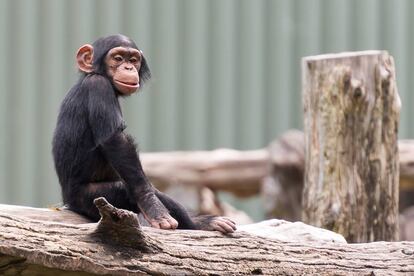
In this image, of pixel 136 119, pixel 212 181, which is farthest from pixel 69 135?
pixel 136 119

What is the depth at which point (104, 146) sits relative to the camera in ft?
14.5

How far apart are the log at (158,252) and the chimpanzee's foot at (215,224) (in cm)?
4

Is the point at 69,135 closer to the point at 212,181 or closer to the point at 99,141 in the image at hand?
the point at 99,141

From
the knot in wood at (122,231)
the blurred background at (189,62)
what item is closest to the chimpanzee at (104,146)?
the knot in wood at (122,231)

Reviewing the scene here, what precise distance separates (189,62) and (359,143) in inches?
198

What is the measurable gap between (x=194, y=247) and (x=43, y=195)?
23.1ft

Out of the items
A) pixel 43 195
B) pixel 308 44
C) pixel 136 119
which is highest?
pixel 308 44

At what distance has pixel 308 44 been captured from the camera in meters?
10.7

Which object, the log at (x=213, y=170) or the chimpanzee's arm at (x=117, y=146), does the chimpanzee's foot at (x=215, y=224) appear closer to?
the chimpanzee's arm at (x=117, y=146)

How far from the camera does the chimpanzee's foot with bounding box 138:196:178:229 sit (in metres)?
4.13

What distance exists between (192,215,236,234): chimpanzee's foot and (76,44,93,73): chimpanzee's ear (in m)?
0.91

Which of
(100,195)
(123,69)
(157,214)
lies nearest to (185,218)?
(157,214)

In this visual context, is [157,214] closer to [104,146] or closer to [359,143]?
[104,146]

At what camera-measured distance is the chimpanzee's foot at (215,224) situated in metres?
4.08
